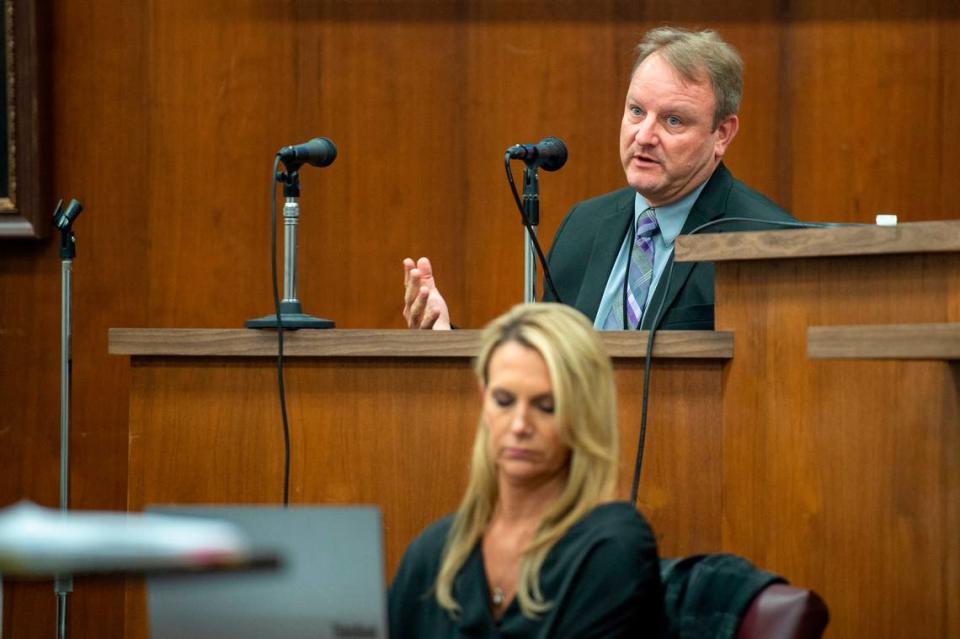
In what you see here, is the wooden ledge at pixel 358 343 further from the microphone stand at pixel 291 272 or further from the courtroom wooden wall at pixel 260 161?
the courtroom wooden wall at pixel 260 161

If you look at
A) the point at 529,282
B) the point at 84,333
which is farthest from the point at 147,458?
the point at 84,333

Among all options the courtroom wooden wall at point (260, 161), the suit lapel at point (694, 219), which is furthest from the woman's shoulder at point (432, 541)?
the courtroom wooden wall at point (260, 161)

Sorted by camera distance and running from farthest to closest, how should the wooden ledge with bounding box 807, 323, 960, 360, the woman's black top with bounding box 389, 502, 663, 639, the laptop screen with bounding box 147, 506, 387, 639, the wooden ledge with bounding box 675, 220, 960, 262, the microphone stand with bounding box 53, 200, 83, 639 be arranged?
1. the microphone stand with bounding box 53, 200, 83, 639
2. the wooden ledge with bounding box 675, 220, 960, 262
3. the wooden ledge with bounding box 807, 323, 960, 360
4. the woman's black top with bounding box 389, 502, 663, 639
5. the laptop screen with bounding box 147, 506, 387, 639

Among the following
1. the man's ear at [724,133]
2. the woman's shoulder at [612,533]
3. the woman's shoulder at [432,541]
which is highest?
the man's ear at [724,133]

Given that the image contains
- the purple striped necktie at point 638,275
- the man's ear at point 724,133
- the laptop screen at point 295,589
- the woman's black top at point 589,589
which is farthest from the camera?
the man's ear at point 724,133

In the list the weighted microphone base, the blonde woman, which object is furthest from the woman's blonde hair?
the weighted microphone base

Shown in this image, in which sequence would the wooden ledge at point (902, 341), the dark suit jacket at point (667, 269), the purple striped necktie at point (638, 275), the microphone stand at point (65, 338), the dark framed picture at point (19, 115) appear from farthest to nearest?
the dark framed picture at point (19, 115), the microphone stand at point (65, 338), the purple striped necktie at point (638, 275), the dark suit jacket at point (667, 269), the wooden ledge at point (902, 341)

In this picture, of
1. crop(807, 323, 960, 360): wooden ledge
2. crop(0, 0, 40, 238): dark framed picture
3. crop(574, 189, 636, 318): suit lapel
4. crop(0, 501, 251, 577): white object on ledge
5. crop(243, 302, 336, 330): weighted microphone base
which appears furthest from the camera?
crop(0, 0, 40, 238): dark framed picture

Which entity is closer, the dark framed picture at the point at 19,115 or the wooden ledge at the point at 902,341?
the wooden ledge at the point at 902,341

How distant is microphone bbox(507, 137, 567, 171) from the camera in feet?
11.5

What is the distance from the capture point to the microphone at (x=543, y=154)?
352cm

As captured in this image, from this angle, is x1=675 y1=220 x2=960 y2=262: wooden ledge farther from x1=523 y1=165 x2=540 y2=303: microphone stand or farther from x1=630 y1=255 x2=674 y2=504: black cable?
x1=523 y1=165 x2=540 y2=303: microphone stand

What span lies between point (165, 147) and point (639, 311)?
7.28ft

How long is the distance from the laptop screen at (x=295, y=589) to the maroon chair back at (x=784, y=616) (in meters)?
0.65
